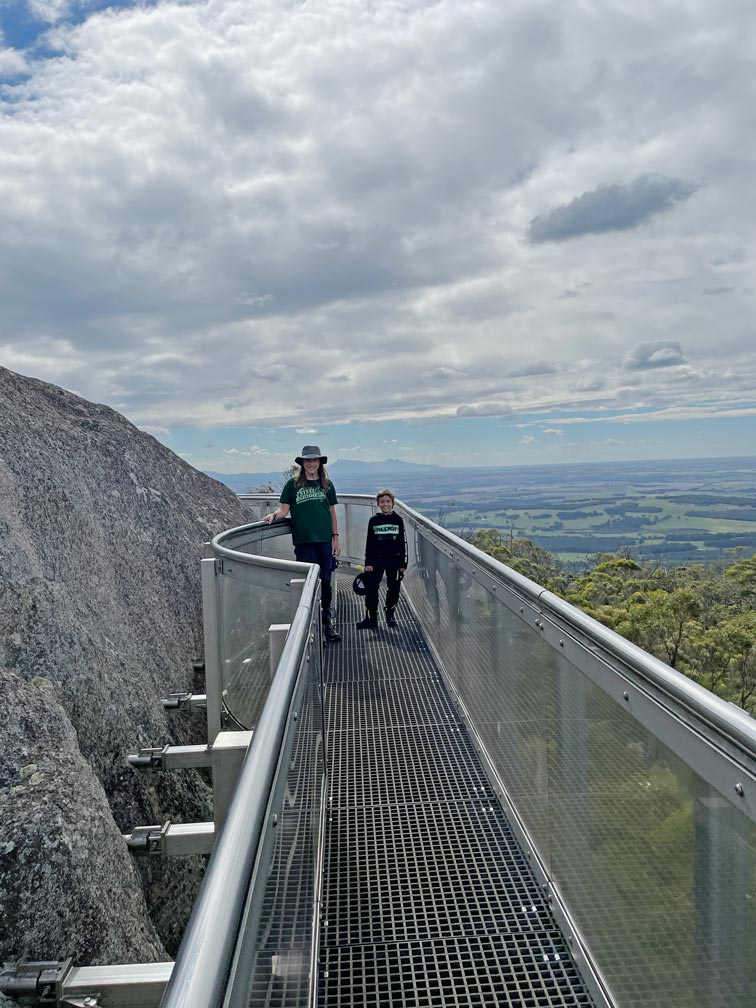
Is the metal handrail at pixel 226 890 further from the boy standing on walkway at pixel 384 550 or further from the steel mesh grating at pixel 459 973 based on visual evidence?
the boy standing on walkway at pixel 384 550

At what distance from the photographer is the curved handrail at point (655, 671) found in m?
1.92

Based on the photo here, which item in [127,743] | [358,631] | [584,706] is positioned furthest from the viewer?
[358,631]

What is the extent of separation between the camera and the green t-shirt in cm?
845

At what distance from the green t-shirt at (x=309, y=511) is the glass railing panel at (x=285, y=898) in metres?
5.15

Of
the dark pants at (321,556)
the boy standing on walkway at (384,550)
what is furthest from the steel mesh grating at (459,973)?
the boy standing on walkway at (384,550)

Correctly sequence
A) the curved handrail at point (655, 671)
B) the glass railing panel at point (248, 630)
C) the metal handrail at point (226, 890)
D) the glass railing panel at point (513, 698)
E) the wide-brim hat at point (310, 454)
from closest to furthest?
the metal handrail at point (226, 890) → the curved handrail at point (655, 671) → the glass railing panel at point (513, 698) → the glass railing panel at point (248, 630) → the wide-brim hat at point (310, 454)

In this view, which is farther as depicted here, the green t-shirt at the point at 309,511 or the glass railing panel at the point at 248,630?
the green t-shirt at the point at 309,511

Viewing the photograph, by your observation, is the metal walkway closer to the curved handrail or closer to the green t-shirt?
the curved handrail

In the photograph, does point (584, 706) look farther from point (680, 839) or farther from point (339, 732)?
point (339, 732)

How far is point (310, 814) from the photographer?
3.21 meters

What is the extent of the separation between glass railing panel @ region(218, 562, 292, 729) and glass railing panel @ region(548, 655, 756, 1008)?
2.21 m

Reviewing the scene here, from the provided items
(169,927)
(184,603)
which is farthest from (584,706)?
(184,603)

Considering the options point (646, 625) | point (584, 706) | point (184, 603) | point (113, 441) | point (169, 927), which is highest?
point (113, 441)

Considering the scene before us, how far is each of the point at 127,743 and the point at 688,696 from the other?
21.3 ft
